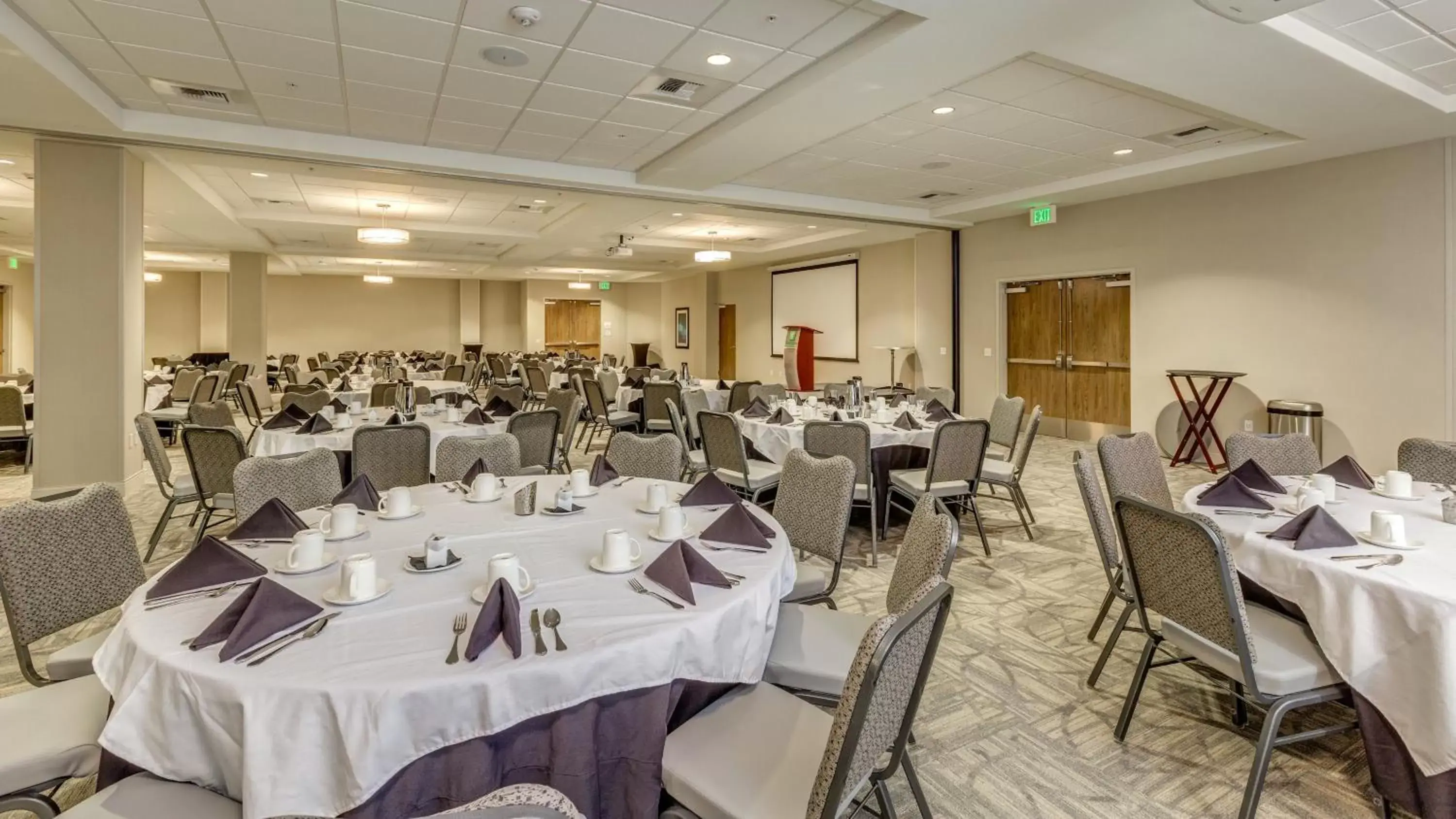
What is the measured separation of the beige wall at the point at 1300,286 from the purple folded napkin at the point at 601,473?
7.65 m

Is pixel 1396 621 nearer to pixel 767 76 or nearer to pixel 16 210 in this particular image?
pixel 767 76

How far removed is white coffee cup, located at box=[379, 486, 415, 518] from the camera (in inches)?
104

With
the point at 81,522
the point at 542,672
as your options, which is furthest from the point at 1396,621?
the point at 81,522

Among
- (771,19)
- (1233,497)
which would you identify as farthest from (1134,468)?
(771,19)

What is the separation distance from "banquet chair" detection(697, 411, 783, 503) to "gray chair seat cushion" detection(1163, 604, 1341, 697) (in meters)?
2.83

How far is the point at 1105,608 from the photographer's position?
3414 mm

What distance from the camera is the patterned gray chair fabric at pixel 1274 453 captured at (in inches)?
157

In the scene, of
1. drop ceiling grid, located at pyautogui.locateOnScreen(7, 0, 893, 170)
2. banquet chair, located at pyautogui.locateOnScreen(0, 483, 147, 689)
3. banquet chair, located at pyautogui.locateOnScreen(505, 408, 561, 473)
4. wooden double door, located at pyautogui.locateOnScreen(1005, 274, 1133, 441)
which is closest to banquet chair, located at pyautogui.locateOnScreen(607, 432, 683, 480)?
banquet chair, located at pyautogui.locateOnScreen(505, 408, 561, 473)

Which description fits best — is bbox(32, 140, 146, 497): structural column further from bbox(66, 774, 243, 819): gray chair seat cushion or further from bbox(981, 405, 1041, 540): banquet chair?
bbox(981, 405, 1041, 540): banquet chair

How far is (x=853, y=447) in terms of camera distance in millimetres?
4824

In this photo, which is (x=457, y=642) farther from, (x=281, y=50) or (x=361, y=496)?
(x=281, y=50)

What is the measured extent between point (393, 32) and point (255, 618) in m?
4.25

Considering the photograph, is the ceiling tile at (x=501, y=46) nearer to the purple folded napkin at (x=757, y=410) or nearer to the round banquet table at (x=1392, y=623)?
the purple folded napkin at (x=757, y=410)

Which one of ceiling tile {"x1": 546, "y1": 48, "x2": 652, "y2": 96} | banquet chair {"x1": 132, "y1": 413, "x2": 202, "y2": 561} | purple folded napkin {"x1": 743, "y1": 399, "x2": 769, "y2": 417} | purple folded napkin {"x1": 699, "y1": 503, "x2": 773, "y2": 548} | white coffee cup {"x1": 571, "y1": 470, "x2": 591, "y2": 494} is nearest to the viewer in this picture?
purple folded napkin {"x1": 699, "y1": 503, "x2": 773, "y2": 548}
